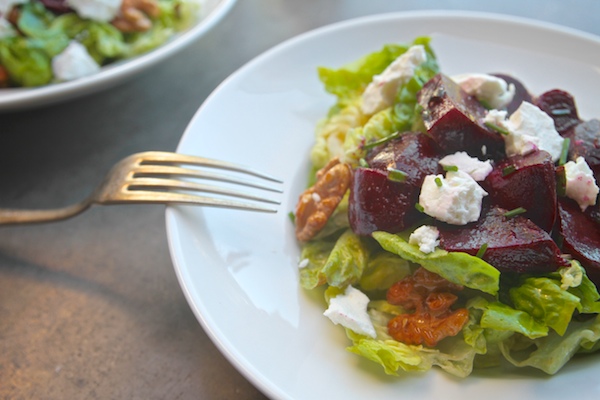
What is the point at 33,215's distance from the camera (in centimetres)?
195

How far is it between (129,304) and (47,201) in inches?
24.8

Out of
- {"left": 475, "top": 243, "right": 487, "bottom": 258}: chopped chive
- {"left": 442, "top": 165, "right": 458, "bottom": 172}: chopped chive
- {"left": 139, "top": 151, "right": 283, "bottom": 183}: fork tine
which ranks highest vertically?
{"left": 442, "top": 165, "right": 458, "bottom": 172}: chopped chive

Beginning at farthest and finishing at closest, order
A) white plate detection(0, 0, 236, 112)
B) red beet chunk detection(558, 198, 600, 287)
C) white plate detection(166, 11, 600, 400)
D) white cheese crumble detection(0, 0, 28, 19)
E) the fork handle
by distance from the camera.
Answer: white cheese crumble detection(0, 0, 28, 19)
white plate detection(0, 0, 236, 112)
the fork handle
red beet chunk detection(558, 198, 600, 287)
white plate detection(166, 11, 600, 400)

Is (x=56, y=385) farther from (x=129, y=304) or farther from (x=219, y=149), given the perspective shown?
(x=219, y=149)

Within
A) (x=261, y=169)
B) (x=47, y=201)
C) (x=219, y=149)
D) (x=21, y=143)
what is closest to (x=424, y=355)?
(x=261, y=169)

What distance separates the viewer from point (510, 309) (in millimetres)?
1409

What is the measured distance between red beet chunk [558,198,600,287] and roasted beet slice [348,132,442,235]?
0.37 metres

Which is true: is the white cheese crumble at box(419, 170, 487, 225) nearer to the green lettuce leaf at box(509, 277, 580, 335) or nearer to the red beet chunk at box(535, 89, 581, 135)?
the green lettuce leaf at box(509, 277, 580, 335)

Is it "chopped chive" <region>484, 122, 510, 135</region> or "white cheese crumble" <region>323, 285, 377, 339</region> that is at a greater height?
"chopped chive" <region>484, 122, 510, 135</region>

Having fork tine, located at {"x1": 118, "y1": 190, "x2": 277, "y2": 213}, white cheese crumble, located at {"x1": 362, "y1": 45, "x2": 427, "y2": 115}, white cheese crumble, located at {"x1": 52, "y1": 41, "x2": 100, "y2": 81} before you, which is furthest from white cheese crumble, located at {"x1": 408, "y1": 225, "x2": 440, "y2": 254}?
white cheese crumble, located at {"x1": 52, "y1": 41, "x2": 100, "y2": 81}

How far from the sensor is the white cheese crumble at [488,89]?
5.76 feet

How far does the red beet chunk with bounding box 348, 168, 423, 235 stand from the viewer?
5.03ft

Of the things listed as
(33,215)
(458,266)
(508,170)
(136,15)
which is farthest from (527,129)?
(136,15)

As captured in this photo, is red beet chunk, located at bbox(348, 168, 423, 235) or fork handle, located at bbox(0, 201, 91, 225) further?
fork handle, located at bbox(0, 201, 91, 225)
